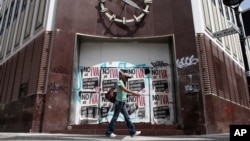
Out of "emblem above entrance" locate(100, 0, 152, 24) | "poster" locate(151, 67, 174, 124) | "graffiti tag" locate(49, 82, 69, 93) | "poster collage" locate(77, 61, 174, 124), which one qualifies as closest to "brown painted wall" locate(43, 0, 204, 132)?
"graffiti tag" locate(49, 82, 69, 93)

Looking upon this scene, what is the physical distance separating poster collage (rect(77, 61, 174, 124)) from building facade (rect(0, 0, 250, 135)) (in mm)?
49

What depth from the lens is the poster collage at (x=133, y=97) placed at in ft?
42.0

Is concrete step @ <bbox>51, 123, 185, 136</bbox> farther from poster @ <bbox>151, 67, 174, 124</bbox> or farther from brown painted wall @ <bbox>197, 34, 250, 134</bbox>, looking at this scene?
brown painted wall @ <bbox>197, 34, 250, 134</bbox>

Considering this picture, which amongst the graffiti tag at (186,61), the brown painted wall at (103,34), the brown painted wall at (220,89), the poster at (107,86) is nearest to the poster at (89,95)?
the poster at (107,86)

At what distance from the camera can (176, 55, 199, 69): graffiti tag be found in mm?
11992

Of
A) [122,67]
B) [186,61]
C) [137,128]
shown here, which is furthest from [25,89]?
[186,61]

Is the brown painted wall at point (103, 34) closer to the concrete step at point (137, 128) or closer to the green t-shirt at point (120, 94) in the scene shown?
the concrete step at point (137, 128)

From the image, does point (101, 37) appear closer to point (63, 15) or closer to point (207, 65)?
point (63, 15)

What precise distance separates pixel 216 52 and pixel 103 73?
609 cm

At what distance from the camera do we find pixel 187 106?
11.6 m

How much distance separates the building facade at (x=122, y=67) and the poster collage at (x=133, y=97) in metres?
0.05

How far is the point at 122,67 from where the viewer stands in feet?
44.5

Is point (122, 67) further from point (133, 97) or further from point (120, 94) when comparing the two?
point (120, 94)

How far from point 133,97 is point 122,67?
1685 mm
